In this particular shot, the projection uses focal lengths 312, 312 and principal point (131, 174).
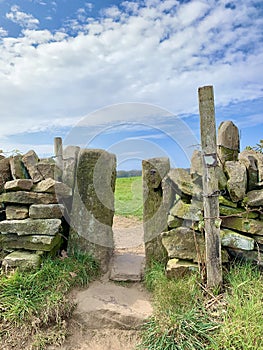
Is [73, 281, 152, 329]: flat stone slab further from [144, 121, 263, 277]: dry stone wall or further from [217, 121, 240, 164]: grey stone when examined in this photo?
[217, 121, 240, 164]: grey stone

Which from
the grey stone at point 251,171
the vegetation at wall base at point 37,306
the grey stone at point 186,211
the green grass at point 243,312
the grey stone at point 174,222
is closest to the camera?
the green grass at point 243,312

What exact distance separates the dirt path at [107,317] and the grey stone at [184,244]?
860 mm

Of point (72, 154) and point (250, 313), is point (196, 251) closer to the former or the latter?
point (250, 313)

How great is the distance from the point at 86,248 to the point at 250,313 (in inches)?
111

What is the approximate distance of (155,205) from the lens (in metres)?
5.12

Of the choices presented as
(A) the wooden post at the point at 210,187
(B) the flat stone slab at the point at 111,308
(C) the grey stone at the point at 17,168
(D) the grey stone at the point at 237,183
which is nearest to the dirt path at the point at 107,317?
(B) the flat stone slab at the point at 111,308

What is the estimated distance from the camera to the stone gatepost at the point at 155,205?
16.6 feet

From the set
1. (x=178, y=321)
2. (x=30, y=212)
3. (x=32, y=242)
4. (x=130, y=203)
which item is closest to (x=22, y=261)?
(x=32, y=242)

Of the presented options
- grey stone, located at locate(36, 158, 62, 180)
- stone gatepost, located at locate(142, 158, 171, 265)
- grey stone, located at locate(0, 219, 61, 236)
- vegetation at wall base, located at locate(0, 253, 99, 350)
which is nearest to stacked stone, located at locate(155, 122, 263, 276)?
stone gatepost, located at locate(142, 158, 171, 265)

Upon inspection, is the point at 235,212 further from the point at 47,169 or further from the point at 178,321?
the point at 47,169

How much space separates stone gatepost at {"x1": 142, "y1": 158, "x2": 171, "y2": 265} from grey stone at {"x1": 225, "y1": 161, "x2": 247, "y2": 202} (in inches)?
41.0

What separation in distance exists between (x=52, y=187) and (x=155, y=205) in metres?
1.76

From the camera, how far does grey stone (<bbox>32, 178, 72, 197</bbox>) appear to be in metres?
5.25

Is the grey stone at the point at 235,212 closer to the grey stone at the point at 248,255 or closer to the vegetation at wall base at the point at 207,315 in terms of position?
the grey stone at the point at 248,255
